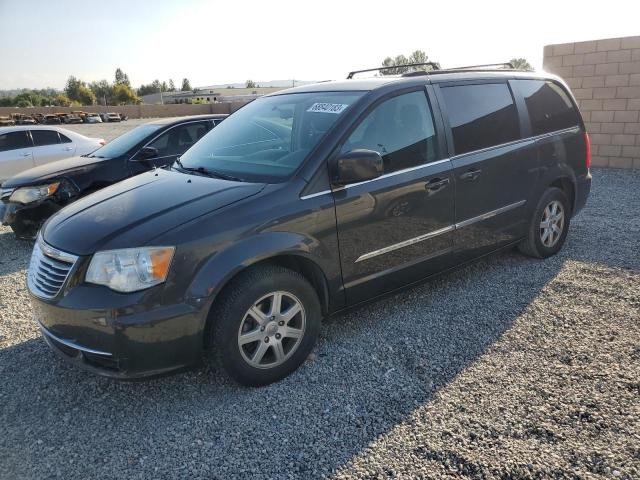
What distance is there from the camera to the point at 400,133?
3.67 m

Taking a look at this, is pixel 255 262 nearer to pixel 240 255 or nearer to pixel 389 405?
pixel 240 255

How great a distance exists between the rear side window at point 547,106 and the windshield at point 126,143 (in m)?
4.79

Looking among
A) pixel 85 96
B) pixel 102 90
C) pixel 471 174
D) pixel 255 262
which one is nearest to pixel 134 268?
pixel 255 262

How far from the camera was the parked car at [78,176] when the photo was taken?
20.9ft

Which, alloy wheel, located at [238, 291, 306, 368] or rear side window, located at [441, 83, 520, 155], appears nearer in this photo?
alloy wheel, located at [238, 291, 306, 368]

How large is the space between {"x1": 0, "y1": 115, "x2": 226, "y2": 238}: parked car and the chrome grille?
11.5ft

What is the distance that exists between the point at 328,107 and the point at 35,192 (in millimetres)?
4568

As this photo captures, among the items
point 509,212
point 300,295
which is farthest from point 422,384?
point 509,212

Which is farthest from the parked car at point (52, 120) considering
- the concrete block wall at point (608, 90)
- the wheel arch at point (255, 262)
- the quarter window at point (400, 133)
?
the wheel arch at point (255, 262)

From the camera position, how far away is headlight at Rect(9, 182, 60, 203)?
636 cm

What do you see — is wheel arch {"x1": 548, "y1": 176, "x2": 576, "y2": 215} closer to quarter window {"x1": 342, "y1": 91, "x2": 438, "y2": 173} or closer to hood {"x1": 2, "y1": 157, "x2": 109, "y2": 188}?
quarter window {"x1": 342, "y1": 91, "x2": 438, "y2": 173}

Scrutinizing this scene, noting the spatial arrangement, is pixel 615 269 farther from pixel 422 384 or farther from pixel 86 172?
pixel 86 172

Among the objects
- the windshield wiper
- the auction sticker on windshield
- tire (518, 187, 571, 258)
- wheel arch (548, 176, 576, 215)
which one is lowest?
tire (518, 187, 571, 258)

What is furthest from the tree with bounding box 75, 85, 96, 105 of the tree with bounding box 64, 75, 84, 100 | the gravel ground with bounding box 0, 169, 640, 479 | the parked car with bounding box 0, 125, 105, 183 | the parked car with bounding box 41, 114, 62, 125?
the gravel ground with bounding box 0, 169, 640, 479
